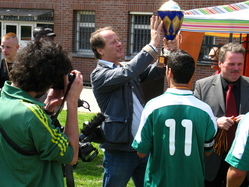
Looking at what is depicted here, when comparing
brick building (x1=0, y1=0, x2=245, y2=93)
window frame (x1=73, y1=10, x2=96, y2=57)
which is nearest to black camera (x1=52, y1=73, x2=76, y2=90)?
brick building (x1=0, y1=0, x2=245, y2=93)

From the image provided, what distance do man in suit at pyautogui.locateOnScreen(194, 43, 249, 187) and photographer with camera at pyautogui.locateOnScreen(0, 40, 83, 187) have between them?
5.74 feet

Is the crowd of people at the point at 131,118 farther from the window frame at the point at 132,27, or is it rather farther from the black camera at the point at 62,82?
the window frame at the point at 132,27

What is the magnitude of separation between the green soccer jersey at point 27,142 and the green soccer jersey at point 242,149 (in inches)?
41.6

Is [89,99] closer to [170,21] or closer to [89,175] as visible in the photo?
[89,175]

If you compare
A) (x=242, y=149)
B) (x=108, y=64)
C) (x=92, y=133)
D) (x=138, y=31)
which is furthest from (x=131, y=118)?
(x=138, y=31)

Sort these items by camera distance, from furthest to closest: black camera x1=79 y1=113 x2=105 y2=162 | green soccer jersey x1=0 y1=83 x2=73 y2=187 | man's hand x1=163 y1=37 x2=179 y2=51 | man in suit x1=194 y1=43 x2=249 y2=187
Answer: man in suit x1=194 y1=43 x2=249 y2=187
man's hand x1=163 y1=37 x2=179 y2=51
black camera x1=79 y1=113 x2=105 y2=162
green soccer jersey x1=0 y1=83 x2=73 y2=187

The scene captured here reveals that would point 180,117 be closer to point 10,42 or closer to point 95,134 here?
point 95,134

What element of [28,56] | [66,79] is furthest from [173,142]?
[28,56]

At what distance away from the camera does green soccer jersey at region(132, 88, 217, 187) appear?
3088mm

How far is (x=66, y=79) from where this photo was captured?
2.60m

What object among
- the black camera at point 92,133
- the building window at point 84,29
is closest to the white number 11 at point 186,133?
the black camera at point 92,133

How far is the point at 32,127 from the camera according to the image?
231 centimetres

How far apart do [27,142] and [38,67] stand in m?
0.42

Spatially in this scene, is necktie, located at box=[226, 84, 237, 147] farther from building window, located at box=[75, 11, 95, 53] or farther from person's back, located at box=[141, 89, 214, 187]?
building window, located at box=[75, 11, 95, 53]
